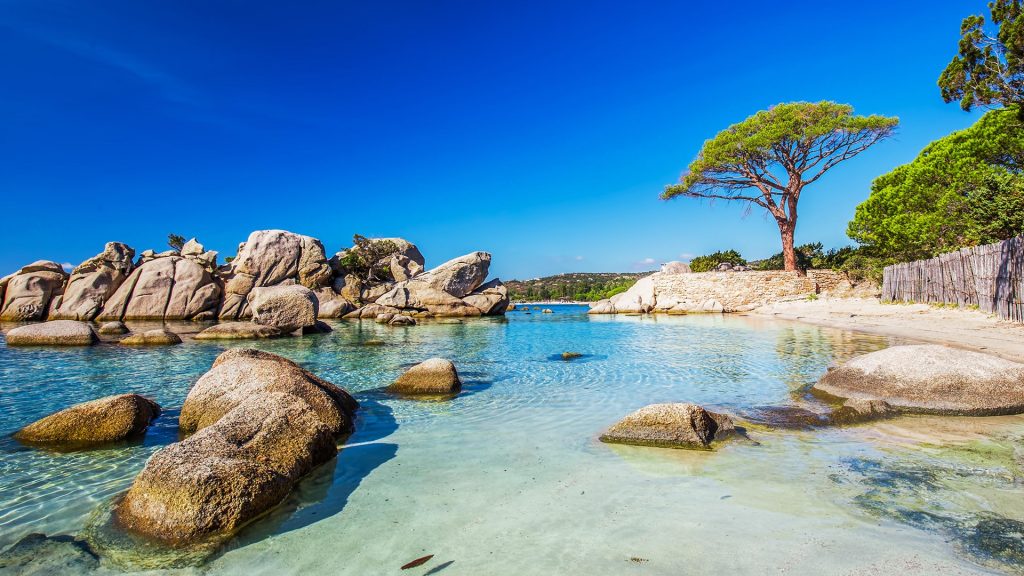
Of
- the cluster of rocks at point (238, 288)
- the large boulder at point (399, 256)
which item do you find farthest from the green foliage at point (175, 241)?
the large boulder at point (399, 256)

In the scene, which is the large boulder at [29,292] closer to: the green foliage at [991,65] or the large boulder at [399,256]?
the large boulder at [399,256]

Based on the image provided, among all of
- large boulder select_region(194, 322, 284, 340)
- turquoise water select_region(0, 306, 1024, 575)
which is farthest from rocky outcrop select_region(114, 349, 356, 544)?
large boulder select_region(194, 322, 284, 340)

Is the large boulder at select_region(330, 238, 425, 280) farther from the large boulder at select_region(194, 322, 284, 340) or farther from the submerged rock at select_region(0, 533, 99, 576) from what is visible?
the submerged rock at select_region(0, 533, 99, 576)

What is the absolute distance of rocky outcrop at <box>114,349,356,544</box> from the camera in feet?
12.3

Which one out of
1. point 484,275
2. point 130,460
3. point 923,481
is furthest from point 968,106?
point 484,275

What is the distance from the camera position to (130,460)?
18.4 feet

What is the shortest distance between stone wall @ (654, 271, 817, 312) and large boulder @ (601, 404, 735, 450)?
33.6 metres

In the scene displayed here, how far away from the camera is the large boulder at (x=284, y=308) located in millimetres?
22797

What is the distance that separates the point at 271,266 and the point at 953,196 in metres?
48.4

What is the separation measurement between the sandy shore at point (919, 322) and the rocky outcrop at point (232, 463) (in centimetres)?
1313

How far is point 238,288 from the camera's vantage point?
39938 millimetres

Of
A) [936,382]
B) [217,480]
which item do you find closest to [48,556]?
[217,480]

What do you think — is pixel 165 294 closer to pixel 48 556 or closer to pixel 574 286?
pixel 48 556

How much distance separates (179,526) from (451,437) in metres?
3.35
